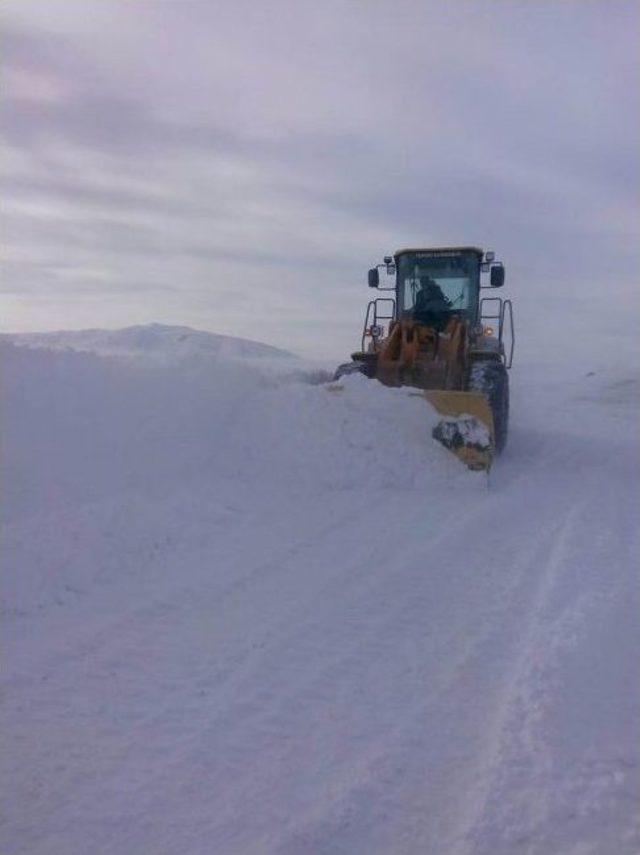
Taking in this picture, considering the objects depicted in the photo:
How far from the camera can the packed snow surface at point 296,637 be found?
3627 millimetres

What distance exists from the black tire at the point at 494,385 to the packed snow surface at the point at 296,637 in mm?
2055

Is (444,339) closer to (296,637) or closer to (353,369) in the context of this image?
(353,369)

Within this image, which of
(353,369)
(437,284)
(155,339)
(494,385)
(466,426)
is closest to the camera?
(466,426)

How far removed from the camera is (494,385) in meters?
13.3

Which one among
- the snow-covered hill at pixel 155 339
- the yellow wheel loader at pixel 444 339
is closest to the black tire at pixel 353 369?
the yellow wheel loader at pixel 444 339

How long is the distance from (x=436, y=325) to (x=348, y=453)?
16.1 feet

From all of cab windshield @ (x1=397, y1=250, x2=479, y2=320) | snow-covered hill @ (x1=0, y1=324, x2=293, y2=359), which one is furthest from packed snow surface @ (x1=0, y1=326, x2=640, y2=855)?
snow-covered hill @ (x1=0, y1=324, x2=293, y2=359)

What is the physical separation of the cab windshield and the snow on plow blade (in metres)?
3.39

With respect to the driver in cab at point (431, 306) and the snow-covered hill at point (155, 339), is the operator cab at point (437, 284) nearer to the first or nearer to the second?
the driver in cab at point (431, 306)

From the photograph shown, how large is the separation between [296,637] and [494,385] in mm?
8490

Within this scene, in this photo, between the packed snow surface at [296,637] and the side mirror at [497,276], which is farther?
the side mirror at [497,276]

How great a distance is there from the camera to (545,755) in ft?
13.2

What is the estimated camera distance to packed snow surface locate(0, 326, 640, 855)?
363 cm

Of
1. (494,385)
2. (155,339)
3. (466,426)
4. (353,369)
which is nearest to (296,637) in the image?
(466,426)
